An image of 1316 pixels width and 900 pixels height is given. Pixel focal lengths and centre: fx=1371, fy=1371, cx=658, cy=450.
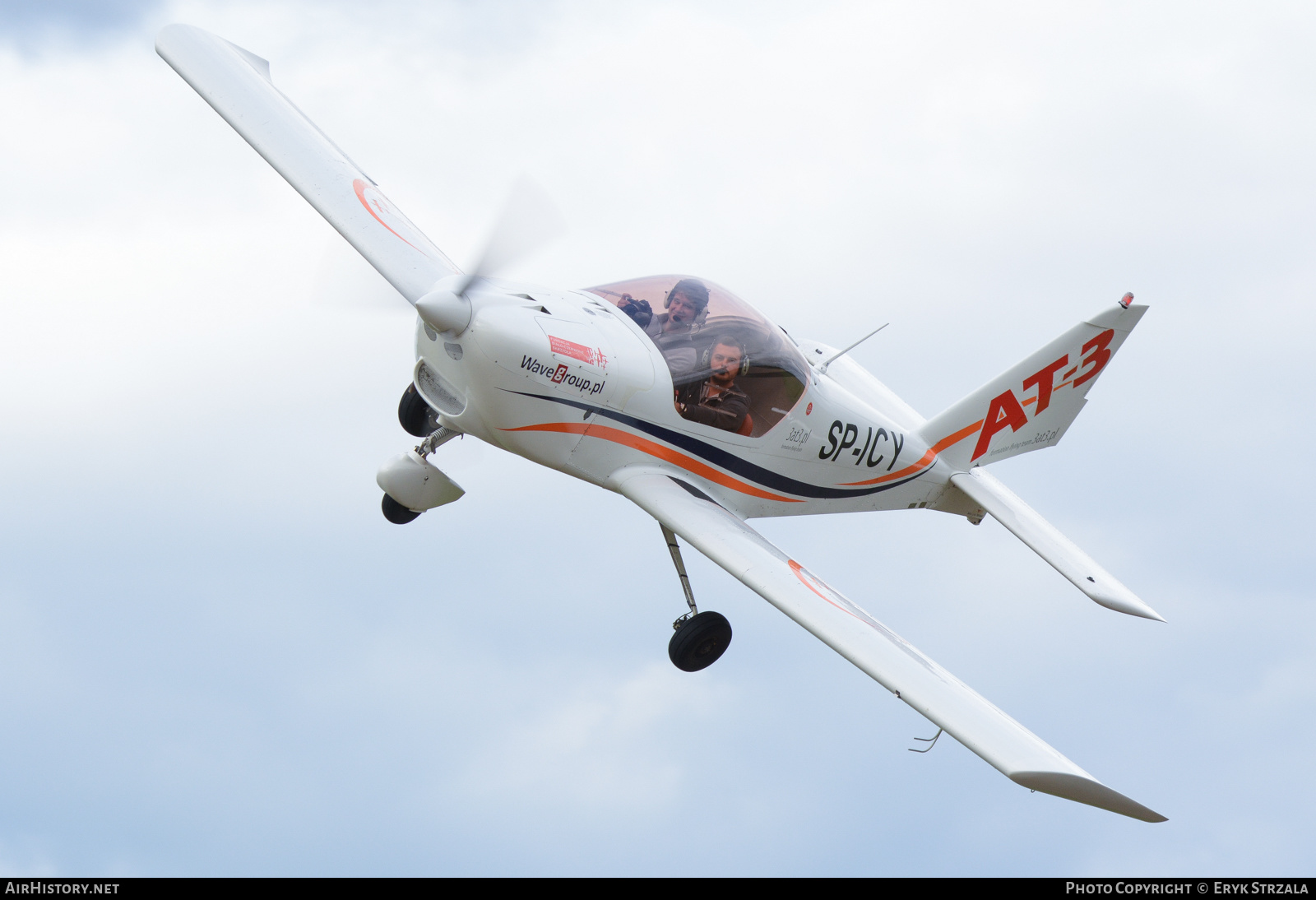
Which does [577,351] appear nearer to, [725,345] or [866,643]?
[725,345]

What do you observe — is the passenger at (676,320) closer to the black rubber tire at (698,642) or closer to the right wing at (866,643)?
the right wing at (866,643)

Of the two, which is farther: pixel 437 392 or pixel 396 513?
pixel 396 513

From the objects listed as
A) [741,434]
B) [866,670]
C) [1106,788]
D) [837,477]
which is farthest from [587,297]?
[1106,788]

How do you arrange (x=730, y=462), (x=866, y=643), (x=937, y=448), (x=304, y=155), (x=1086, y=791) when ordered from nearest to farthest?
(x=1086, y=791)
(x=866, y=643)
(x=730, y=462)
(x=304, y=155)
(x=937, y=448)

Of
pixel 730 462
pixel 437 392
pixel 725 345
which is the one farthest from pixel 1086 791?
pixel 437 392

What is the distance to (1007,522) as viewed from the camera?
1230 centimetres

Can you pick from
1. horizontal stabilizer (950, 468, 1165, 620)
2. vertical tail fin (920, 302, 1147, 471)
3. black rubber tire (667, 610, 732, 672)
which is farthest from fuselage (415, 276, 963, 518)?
black rubber tire (667, 610, 732, 672)

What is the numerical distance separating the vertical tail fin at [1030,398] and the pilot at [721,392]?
2.28 m

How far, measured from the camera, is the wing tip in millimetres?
8078

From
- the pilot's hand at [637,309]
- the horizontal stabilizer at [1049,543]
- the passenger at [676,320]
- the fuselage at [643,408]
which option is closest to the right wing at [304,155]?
the fuselage at [643,408]

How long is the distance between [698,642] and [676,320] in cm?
256

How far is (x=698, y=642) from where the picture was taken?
34.6ft

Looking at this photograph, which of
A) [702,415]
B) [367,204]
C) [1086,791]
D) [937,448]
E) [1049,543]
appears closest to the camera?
[1086,791]

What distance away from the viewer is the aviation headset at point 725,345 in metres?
10.9
